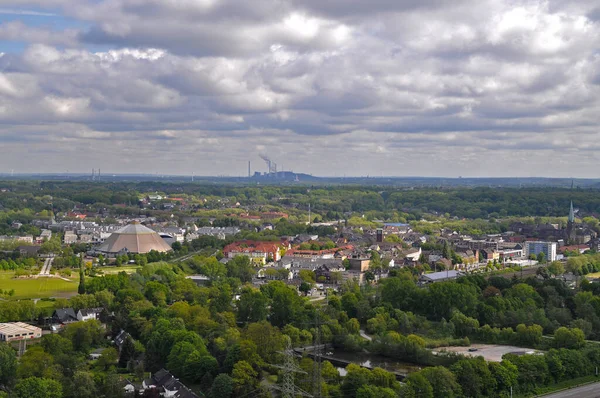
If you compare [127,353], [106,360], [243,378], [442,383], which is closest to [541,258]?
[442,383]

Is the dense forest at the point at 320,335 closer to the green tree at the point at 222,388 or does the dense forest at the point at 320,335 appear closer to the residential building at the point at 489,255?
the green tree at the point at 222,388

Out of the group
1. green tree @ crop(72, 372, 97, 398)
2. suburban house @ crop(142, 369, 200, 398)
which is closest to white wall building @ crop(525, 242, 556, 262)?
suburban house @ crop(142, 369, 200, 398)

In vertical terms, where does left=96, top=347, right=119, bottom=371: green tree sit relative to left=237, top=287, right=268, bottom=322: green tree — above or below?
below

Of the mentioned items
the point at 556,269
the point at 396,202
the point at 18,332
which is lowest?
the point at 18,332

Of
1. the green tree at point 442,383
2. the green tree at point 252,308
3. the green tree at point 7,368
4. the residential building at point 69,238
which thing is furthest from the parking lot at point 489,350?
the residential building at point 69,238

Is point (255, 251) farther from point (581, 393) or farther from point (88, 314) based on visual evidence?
point (581, 393)

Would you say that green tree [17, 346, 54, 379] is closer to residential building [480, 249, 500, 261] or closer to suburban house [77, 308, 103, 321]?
suburban house [77, 308, 103, 321]
